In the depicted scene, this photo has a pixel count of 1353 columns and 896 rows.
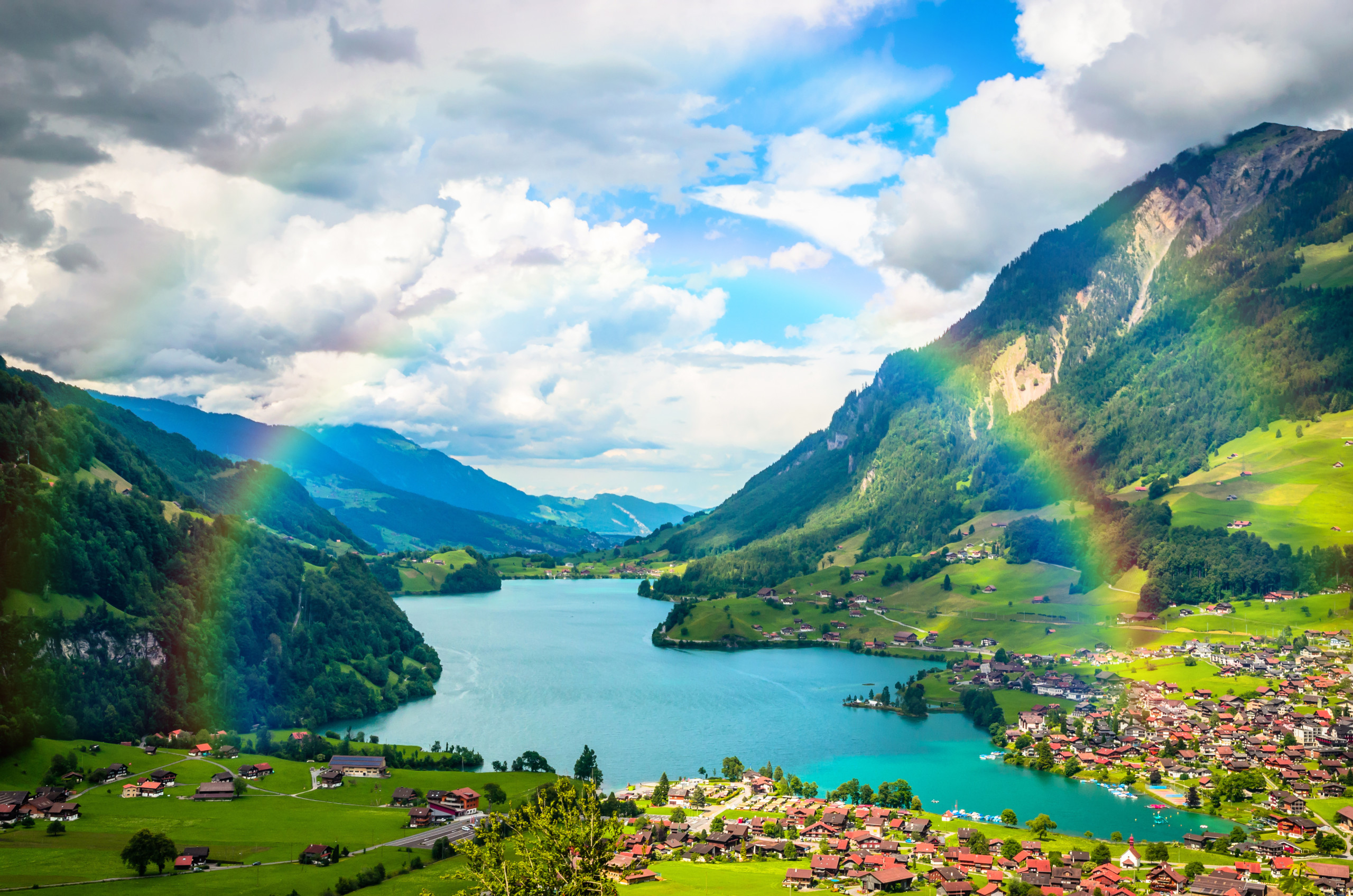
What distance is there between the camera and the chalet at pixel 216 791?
248ft

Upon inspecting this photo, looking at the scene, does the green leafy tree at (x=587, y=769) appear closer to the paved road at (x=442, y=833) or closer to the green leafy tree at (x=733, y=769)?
the green leafy tree at (x=733, y=769)

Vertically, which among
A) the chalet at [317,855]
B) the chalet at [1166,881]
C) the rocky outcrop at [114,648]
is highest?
the rocky outcrop at [114,648]

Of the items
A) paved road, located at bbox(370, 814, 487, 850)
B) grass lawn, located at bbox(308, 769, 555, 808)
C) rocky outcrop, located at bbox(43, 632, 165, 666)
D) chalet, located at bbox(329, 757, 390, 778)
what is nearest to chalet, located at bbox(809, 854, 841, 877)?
paved road, located at bbox(370, 814, 487, 850)

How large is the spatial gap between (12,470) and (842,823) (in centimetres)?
10118

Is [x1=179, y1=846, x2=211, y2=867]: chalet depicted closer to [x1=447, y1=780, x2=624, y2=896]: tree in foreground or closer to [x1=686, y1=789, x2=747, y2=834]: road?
[x1=686, y1=789, x2=747, y2=834]: road

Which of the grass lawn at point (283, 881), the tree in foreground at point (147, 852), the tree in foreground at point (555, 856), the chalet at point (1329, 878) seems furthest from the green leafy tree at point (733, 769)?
the tree in foreground at point (555, 856)

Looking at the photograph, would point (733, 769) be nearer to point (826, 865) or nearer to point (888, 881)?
point (826, 865)

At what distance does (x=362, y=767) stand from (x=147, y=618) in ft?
152

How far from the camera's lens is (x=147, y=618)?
115 meters

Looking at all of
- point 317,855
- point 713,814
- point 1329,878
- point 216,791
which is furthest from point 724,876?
point 216,791

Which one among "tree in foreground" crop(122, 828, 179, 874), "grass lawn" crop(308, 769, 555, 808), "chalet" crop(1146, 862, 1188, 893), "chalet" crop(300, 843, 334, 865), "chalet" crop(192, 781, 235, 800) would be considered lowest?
"chalet" crop(1146, 862, 1188, 893)

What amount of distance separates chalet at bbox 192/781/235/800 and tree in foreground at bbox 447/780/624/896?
175 feet

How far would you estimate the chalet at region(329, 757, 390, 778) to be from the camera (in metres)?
84.9

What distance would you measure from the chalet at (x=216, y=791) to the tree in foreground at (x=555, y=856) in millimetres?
53328
